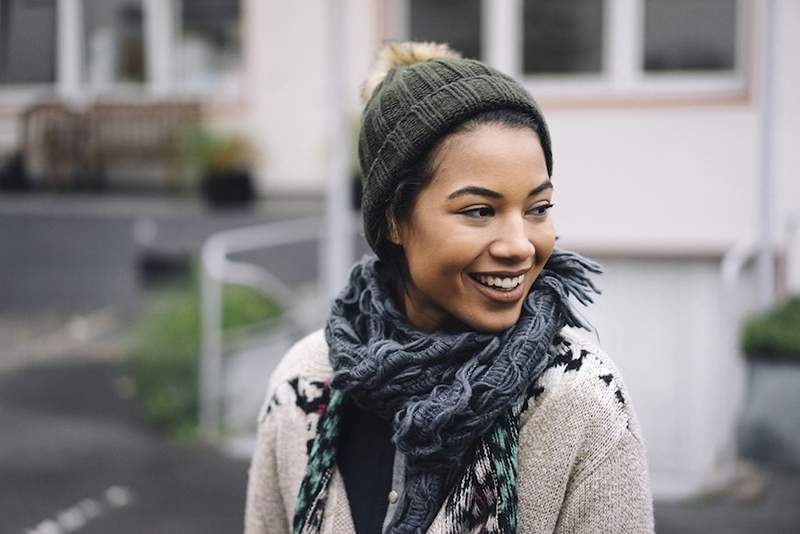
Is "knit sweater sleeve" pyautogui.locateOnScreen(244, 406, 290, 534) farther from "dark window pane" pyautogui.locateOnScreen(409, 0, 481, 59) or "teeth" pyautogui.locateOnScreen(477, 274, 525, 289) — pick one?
"dark window pane" pyautogui.locateOnScreen(409, 0, 481, 59)

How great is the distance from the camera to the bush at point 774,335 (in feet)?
18.2

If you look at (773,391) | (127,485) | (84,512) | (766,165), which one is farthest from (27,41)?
(773,391)

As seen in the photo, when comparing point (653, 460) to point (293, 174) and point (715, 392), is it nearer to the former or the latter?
point (715, 392)

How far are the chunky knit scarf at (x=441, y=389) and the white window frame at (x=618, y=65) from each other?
7124 mm

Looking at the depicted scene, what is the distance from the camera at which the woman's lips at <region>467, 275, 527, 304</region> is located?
1.66 meters

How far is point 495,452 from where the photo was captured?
1.63 meters

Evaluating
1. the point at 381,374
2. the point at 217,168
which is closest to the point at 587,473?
the point at 381,374

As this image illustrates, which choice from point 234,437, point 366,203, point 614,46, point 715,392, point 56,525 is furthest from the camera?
point 614,46

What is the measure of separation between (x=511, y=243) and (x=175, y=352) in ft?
18.0

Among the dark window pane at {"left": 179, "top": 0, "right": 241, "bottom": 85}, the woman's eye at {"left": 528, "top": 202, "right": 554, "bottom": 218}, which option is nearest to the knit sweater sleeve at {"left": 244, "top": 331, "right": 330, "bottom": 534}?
the woman's eye at {"left": 528, "top": 202, "right": 554, "bottom": 218}

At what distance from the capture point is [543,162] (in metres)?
1.66

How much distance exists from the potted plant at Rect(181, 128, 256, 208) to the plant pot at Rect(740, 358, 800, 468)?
632 centimetres

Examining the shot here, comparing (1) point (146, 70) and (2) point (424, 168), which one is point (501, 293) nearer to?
(2) point (424, 168)

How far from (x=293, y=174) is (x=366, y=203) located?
9555mm
